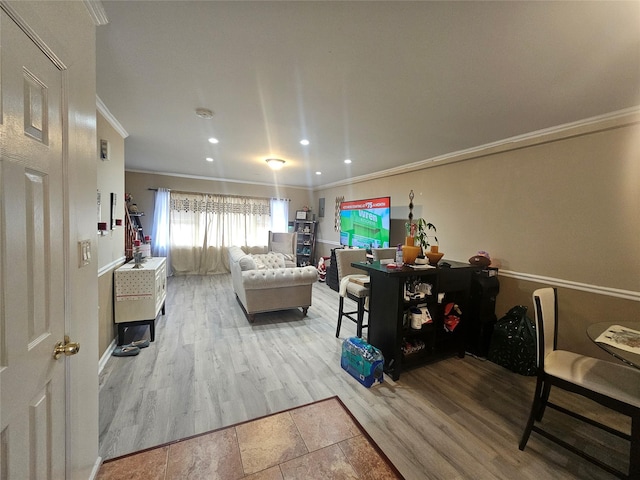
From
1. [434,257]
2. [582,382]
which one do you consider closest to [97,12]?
[434,257]

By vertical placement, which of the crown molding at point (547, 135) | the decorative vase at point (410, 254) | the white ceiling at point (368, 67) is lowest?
the decorative vase at point (410, 254)

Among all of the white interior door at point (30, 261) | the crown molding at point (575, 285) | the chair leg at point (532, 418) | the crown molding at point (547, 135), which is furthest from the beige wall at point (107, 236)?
the crown molding at point (575, 285)

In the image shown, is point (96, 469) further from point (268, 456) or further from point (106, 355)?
point (106, 355)

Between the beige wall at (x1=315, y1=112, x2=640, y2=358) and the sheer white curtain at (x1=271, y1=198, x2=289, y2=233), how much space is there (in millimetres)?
4410

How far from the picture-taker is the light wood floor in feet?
5.03

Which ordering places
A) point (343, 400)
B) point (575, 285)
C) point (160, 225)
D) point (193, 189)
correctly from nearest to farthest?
point (343, 400), point (575, 285), point (160, 225), point (193, 189)

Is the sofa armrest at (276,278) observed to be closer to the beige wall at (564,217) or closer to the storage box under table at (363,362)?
the storage box under table at (363,362)

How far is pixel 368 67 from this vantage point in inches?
64.4

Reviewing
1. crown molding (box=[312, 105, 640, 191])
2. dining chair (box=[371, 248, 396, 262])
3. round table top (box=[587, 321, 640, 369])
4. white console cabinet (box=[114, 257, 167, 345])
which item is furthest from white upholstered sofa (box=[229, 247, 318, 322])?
round table top (box=[587, 321, 640, 369])

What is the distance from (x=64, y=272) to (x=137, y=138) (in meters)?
3.00

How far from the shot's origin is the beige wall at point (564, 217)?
2.11m

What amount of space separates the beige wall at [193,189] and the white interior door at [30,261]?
5.55 meters

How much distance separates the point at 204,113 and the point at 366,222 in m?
3.32

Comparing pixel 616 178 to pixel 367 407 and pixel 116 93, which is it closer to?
pixel 367 407
